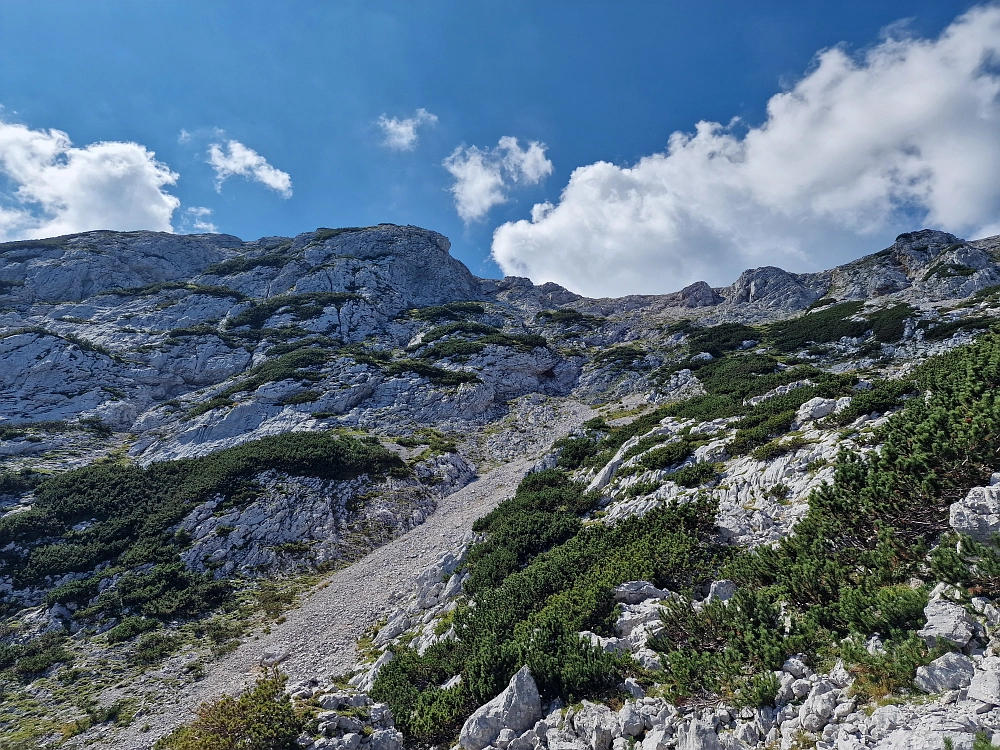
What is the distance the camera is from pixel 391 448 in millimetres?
38000

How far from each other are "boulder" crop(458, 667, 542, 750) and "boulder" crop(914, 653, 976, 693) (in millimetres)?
5978

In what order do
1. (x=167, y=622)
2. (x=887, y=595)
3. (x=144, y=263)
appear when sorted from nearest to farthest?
1. (x=887, y=595)
2. (x=167, y=622)
3. (x=144, y=263)

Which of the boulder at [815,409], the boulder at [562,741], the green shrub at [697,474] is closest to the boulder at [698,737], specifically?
the boulder at [562,741]

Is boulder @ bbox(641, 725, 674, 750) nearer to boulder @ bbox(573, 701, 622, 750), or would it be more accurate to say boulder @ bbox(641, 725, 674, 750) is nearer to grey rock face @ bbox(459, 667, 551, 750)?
boulder @ bbox(573, 701, 622, 750)

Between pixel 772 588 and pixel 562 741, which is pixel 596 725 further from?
pixel 772 588

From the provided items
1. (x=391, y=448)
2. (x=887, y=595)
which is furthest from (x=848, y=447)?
(x=391, y=448)

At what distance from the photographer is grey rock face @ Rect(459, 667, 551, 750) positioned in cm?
823

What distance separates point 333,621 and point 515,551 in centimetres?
842

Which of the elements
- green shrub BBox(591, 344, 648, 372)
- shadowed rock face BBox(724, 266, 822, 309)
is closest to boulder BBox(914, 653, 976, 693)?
green shrub BBox(591, 344, 648, 372)

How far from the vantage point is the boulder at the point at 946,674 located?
4883 mm

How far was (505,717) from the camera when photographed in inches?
326

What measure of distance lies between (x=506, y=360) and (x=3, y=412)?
56.3m

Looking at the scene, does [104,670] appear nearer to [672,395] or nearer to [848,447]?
[848,447]

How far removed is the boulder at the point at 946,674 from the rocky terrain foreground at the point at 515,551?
29 mm
